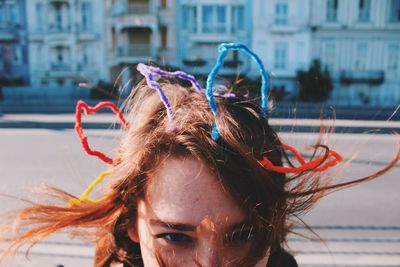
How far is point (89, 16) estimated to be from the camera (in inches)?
894

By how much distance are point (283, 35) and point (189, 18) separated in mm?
5772

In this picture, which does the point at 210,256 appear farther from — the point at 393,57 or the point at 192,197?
the point at 393,57

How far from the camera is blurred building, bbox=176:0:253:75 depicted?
21.8 m

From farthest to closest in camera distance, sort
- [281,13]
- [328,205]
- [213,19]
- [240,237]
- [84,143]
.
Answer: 1. [213,19]
2. [281,13]
3. [328,205]
4. [84,143]
5. [240,237]

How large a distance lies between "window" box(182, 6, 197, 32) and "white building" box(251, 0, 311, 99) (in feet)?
12.0

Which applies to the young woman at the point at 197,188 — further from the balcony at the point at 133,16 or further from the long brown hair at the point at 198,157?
the balcony at the point at 133,16

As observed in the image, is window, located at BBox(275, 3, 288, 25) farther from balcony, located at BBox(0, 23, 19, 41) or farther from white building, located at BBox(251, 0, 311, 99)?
balcony, located at BBox(0, 23, 19, 41)

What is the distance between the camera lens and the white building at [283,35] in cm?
2127

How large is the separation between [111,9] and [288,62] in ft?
37.3

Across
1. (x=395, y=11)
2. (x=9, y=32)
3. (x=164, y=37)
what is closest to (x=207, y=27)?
(x=164, y=37)

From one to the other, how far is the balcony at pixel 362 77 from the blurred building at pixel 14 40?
63.5ft

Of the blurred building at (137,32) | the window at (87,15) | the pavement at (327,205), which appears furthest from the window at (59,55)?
the pavement at (327,205)

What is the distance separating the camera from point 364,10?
69.0ft

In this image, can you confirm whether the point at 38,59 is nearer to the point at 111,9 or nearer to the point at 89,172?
the point at 111,9
